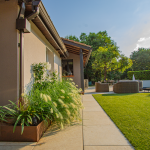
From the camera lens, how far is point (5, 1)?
106 inches

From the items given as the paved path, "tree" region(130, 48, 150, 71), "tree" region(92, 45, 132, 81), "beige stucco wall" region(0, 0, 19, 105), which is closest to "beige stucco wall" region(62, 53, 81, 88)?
the paved path

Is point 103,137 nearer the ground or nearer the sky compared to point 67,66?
nearer the ground

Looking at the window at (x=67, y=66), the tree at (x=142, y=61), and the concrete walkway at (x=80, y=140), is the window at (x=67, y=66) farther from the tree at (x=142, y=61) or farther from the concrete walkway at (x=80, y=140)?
the tree at (x=142, y=61)

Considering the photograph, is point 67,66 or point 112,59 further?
point 112,59

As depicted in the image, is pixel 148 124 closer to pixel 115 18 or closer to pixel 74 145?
pixel 74 145

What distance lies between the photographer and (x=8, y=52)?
101 inches

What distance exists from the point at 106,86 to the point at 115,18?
18.4 feet

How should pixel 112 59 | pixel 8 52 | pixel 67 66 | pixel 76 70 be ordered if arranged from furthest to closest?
1. pixel 112 59
2. pixel 67 66
3. pixel 76 70
4. pixel 8 52

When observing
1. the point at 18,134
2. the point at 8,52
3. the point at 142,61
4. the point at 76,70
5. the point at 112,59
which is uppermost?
the point at 142,61

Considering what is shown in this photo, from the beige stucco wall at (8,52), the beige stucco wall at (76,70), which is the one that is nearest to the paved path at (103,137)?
the beige stucco wall at (8,52)

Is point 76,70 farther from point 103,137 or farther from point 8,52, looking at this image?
point 103,137

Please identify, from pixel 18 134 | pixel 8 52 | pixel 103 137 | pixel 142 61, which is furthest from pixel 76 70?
pixel 142 61

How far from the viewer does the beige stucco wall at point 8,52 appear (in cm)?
251

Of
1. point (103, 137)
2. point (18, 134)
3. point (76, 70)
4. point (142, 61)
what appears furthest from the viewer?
point (142, 61)
